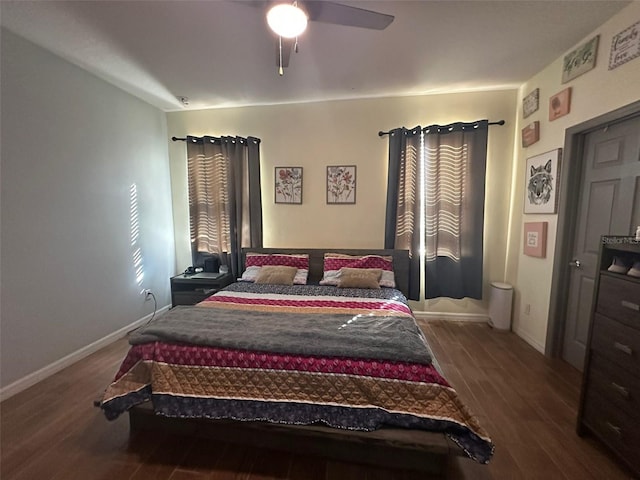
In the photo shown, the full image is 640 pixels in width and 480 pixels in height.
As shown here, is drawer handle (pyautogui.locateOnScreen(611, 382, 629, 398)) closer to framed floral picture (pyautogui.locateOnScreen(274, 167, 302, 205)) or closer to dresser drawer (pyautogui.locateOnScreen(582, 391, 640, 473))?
dresser drawer (pyautogui.locateOnScreen(582, 391, 640, 473))

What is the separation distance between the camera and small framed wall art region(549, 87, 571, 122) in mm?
2285

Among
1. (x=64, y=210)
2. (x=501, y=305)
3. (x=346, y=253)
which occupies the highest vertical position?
(x=64, y=210)

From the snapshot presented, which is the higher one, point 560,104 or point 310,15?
point 310,15

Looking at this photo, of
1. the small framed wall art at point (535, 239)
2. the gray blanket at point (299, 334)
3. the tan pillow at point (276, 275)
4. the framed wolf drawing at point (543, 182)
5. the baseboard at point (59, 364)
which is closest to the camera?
the gray blanket at point (299, 334)

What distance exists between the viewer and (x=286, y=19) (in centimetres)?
141

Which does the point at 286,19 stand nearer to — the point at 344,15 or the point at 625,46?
the point at 344,15

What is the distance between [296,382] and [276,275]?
1.54 m

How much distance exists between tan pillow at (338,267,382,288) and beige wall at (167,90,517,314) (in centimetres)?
63

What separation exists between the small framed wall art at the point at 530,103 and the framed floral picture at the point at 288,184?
99.9 inches

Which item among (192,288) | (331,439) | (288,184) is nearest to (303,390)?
(331,439)

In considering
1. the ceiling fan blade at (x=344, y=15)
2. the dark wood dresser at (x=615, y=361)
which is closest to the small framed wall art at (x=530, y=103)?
the dark wood dresser at (x=615, y=361)

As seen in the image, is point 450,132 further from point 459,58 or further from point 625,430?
point 625,430

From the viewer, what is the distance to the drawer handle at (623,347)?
53.0 inches

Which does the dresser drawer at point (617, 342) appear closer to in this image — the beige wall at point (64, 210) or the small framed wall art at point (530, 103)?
the small framed wall art at point (530, 103)
